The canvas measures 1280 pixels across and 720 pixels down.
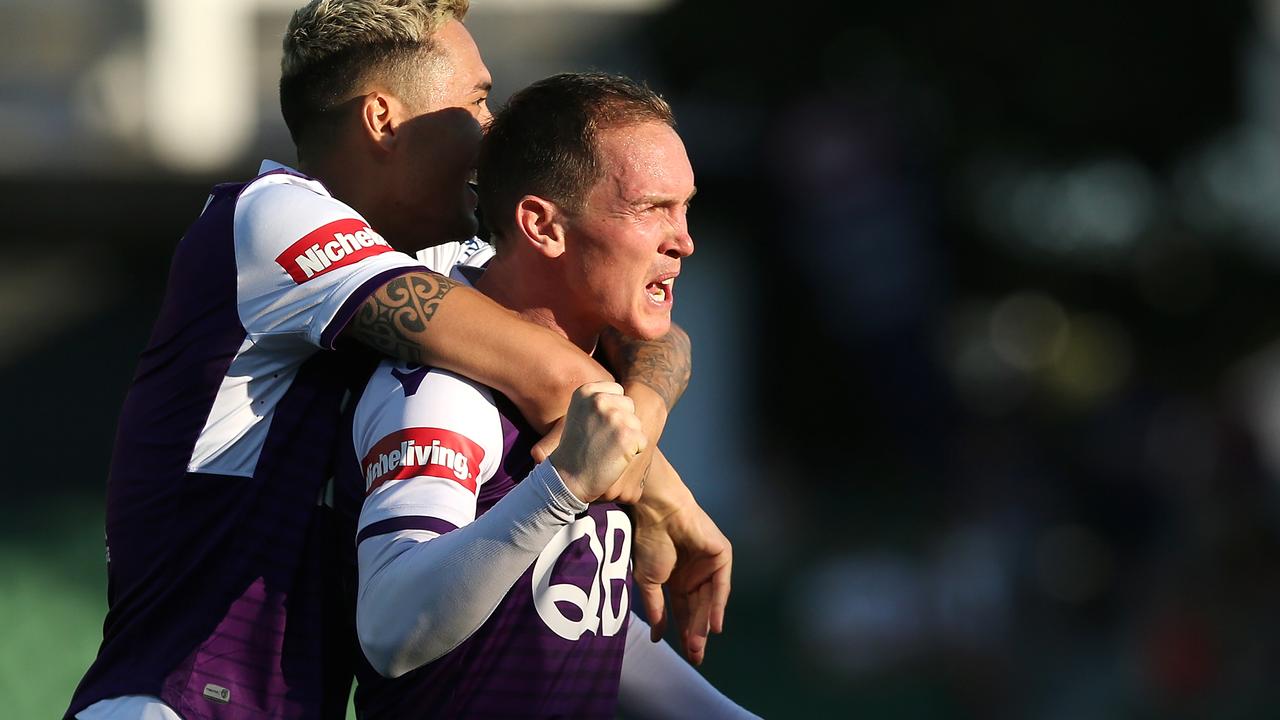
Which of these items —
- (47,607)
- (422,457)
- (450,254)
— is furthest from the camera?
(47,607)

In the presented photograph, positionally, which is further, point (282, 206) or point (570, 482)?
point (282, 206)

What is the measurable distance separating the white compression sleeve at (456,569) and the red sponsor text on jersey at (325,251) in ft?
1.82

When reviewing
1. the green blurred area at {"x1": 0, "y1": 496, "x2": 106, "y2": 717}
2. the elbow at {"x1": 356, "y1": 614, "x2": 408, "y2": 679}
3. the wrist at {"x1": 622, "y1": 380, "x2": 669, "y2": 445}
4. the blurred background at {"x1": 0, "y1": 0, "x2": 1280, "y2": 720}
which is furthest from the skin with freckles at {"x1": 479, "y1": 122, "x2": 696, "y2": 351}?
the blurred background at {"x1": 0, "y1": 0, "x2": 1280, "y2": 720}

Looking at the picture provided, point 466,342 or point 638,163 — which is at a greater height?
point 638,163

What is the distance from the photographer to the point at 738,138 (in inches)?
576

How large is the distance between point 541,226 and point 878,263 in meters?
10.3

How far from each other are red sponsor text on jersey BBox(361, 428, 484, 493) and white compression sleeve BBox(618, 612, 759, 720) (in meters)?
0.92

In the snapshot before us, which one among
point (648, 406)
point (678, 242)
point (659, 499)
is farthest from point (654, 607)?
point (678, 242)

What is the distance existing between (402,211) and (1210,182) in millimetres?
11965

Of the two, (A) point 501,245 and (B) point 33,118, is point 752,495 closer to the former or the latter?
(B) point 33,118

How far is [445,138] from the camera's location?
3477 millimetres

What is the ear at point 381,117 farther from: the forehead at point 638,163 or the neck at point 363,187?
the forehead at point 638,163

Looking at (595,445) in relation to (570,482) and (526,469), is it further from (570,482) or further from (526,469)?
(526,469)

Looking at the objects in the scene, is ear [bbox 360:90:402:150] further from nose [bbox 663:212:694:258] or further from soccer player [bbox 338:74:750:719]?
nose [bbox 663:212:694:258]
